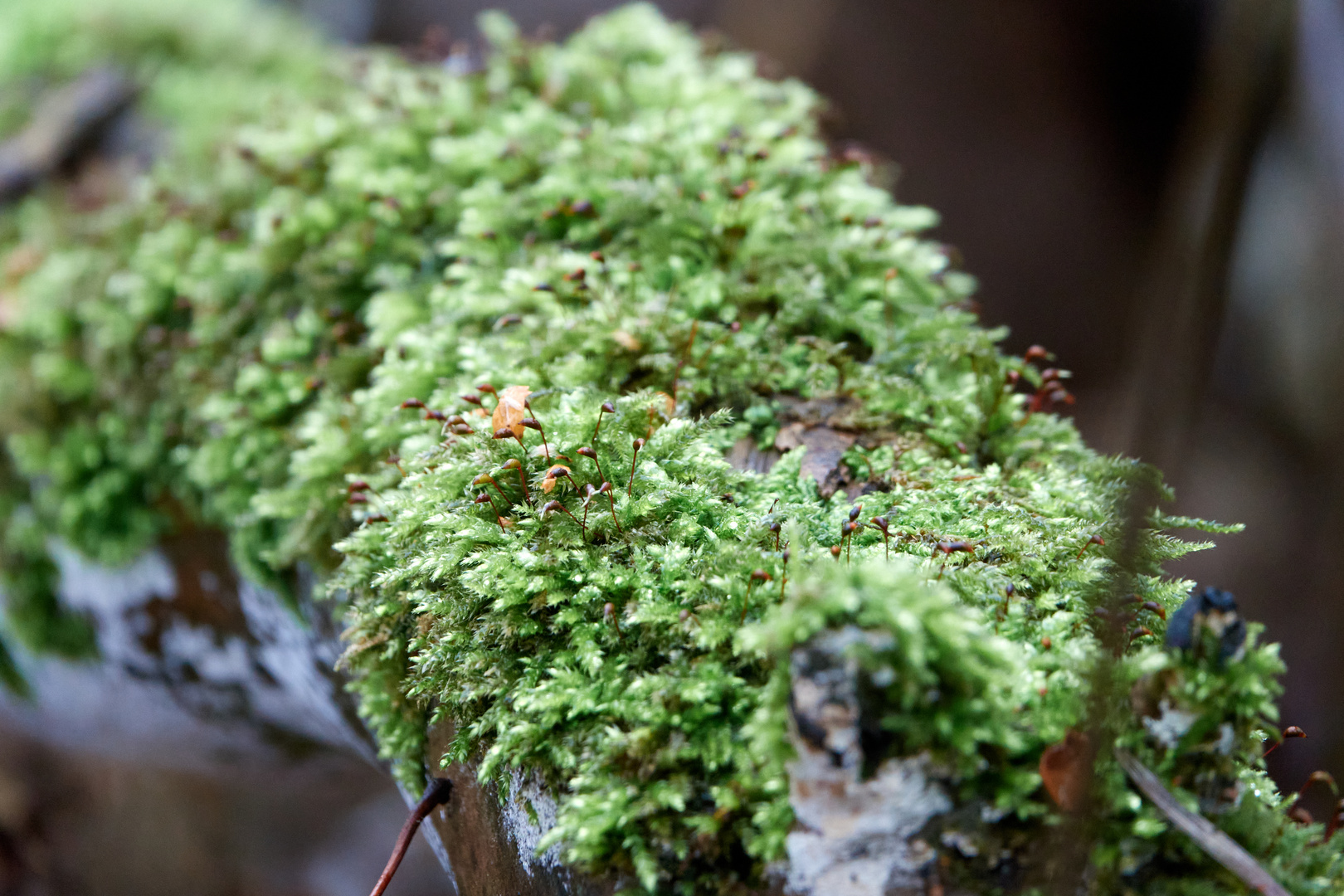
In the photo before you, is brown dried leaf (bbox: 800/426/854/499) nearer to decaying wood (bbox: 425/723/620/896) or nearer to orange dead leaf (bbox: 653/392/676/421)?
orange dead leaf (bbox: 653/392/676/421)

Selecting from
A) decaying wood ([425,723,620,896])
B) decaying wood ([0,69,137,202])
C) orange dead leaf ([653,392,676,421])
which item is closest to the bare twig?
decaying wood ([425,723,620,896])

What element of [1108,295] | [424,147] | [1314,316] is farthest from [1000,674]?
[1108,295]

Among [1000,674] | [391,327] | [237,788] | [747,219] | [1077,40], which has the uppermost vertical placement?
[1077,40]

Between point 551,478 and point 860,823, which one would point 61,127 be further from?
point 860,823

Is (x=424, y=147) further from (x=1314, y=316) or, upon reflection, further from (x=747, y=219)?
(x=1314, y=316)

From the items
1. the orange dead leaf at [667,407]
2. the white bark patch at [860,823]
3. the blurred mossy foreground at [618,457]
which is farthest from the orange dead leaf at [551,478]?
the white bark patch at [860,823]

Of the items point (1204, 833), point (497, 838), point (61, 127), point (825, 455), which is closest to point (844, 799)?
point (1204, 833)
